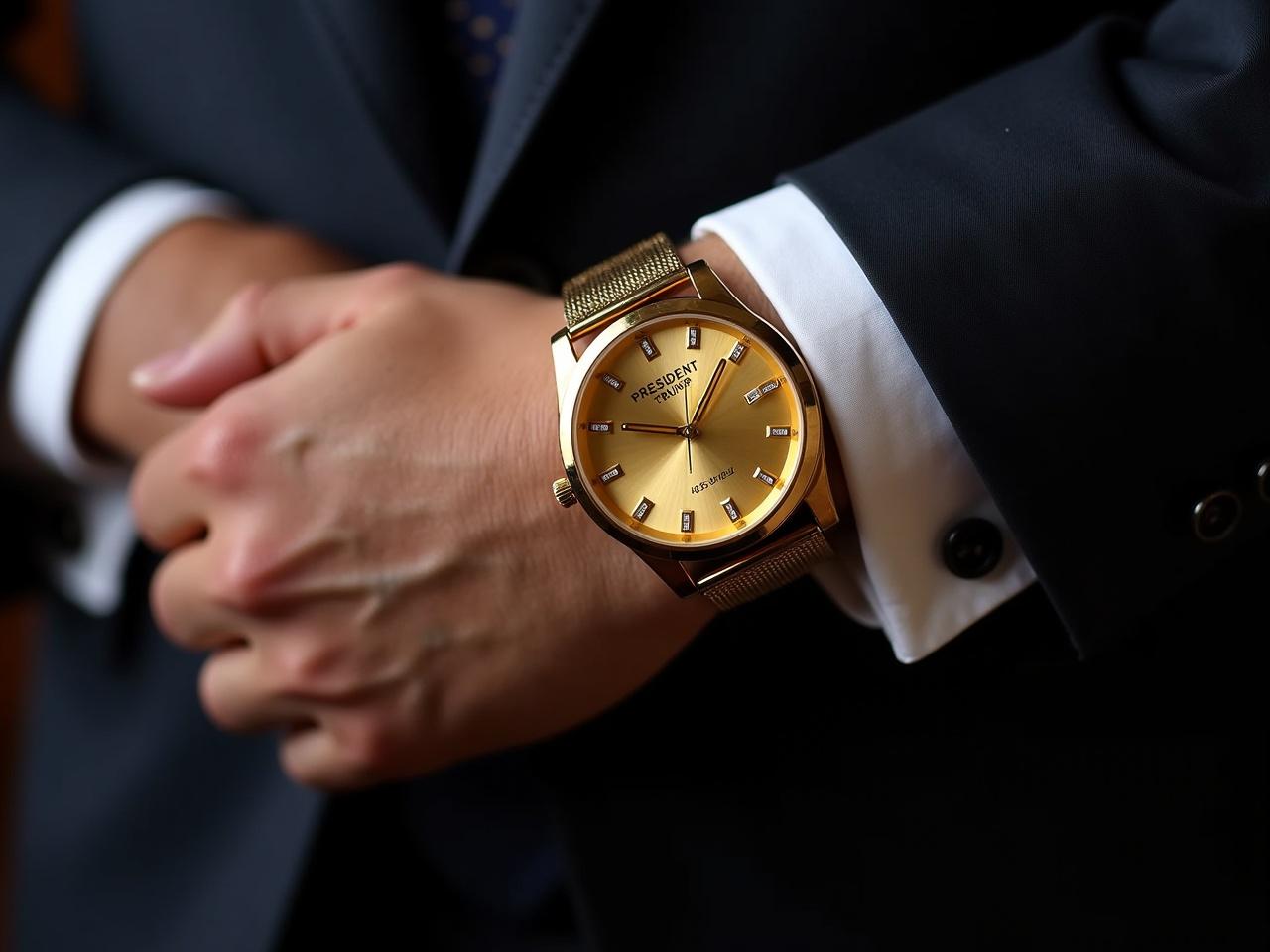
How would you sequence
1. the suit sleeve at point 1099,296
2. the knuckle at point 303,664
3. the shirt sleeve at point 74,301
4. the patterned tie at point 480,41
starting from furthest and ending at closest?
the shirt sleeve at point 74,301 → the patterned tie at point 480,41 → the knuckle at point 303,664 → the suit sleeve at point 1099,296

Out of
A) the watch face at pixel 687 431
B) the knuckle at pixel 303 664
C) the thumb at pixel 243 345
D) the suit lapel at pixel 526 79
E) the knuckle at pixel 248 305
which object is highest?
the suit lapel at pixel 526 79

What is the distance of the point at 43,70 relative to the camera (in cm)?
159

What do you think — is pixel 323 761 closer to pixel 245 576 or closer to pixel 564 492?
pixel 245 576

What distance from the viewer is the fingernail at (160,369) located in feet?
2.41

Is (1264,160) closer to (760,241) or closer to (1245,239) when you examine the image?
(1245,239)

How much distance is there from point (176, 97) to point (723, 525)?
692 mm

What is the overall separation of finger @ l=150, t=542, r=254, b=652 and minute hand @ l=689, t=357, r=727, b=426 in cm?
34

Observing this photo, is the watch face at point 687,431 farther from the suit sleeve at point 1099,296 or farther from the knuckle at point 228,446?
the knuckle at point 228,446

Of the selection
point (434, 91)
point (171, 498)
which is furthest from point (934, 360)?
point (171, 498)

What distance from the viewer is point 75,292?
2.85ft

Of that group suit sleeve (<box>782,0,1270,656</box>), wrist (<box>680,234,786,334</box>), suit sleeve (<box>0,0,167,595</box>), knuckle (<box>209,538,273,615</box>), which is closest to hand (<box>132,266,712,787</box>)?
knuckle (<box>209,538,273,615</box>)

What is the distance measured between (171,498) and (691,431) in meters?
0.39

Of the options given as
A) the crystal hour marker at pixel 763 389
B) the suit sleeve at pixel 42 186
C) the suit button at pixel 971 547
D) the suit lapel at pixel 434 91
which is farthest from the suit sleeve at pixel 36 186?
the suit button at pixel 971 547

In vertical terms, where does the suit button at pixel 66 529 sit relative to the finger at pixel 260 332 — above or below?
below
